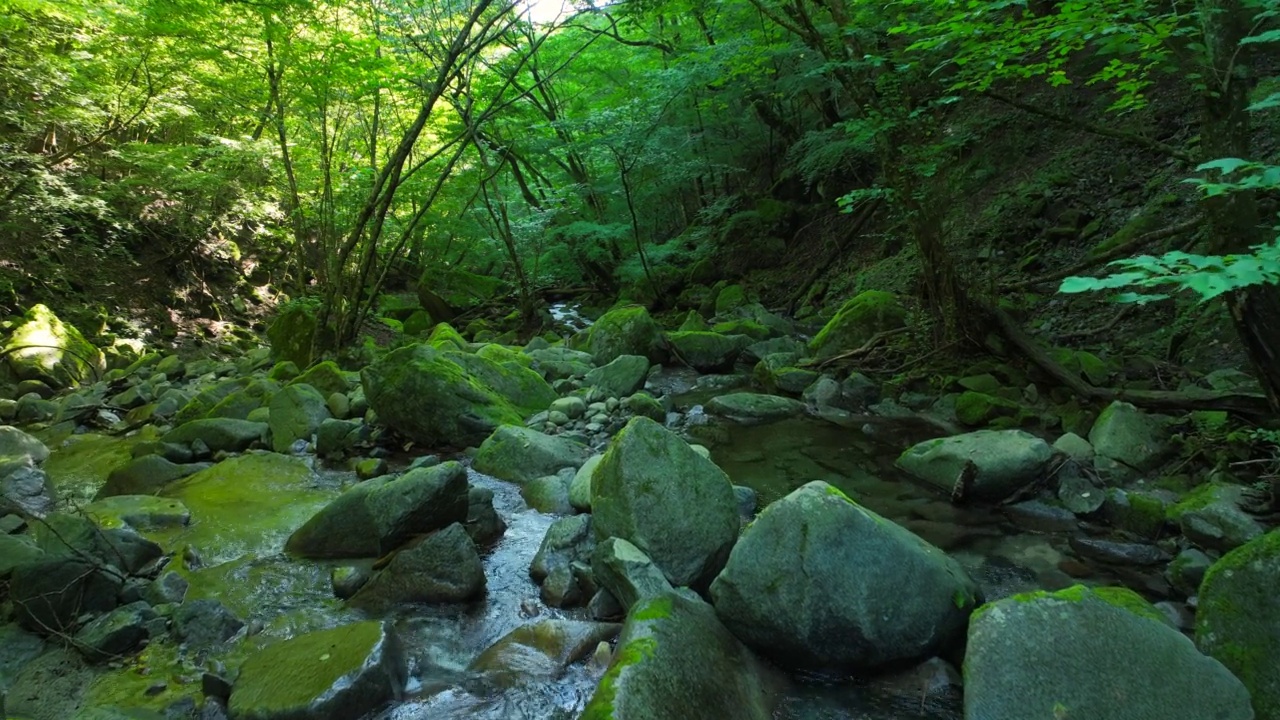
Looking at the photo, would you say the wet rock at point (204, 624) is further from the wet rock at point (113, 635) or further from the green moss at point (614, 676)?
the green moss at point (614, 676)

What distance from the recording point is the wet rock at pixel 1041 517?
14.9ft

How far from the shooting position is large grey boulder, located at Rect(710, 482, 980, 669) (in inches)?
116

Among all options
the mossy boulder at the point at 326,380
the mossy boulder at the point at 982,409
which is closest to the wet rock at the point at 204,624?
the mossy boulder at the point at 326,380

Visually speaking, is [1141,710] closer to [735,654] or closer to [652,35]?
[735,654]

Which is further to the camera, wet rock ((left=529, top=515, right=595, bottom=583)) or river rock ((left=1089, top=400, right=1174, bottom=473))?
river rock ((left=1089, top=400, right=1174, bottom=473))

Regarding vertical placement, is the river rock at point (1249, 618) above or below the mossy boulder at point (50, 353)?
below

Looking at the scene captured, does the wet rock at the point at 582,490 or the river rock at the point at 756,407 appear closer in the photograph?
the wet rock at the point at 582,490

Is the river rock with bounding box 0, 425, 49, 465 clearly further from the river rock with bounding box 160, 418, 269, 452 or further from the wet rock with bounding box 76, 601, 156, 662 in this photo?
the wet rock with bounding box 76, 601, 156, 662

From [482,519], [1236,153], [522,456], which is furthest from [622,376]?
[1236,153]

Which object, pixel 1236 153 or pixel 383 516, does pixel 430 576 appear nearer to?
pixel 383 516

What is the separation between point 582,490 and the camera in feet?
16.1

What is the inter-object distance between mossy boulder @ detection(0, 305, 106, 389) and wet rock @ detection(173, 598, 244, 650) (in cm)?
933

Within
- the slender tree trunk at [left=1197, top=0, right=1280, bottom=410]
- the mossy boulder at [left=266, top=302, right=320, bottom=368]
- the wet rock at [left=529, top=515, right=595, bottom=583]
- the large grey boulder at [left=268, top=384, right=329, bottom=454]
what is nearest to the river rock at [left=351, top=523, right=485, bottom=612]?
the wet rock at [left=529, top=515, right=595, bottom=583]

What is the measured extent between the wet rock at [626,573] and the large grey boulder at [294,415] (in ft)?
16.6
